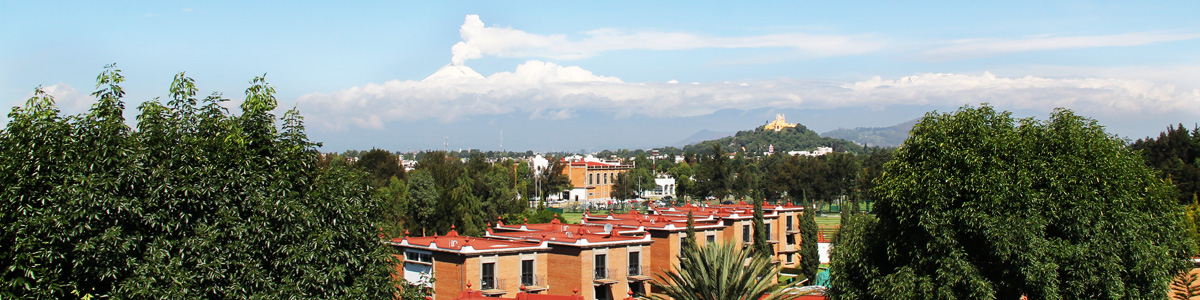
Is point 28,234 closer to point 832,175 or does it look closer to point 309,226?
point 309,226

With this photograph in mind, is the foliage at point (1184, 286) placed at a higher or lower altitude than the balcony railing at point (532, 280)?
higher

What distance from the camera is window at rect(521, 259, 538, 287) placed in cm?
3688

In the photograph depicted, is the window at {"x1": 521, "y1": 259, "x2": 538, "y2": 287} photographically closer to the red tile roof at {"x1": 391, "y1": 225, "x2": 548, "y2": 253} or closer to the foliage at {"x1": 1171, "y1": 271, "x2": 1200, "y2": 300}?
the red tile roof at {"x1": 391, "y1": 225, "x2": 548, "y2": 253}

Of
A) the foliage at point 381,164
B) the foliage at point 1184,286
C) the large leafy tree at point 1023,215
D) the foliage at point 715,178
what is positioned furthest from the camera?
the foliage at point 715,178

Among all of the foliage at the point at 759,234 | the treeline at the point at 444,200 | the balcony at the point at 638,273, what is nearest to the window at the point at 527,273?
the balcony at the point at 638,273

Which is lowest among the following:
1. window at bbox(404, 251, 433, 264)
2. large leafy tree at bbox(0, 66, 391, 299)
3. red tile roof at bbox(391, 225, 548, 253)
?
window at bbox(404, 251, 433, 264)

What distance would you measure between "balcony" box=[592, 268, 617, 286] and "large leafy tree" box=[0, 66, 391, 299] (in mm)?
22286

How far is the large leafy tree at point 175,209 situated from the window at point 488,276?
19539 mm

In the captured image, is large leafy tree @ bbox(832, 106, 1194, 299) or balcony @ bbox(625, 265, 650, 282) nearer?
large leafy tree @ bbox(832, 106, 1194, 299)

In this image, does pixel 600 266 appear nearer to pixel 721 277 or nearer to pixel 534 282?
pixel 534 282

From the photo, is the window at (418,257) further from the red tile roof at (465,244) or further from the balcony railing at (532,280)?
the balcony railing at (532,280)

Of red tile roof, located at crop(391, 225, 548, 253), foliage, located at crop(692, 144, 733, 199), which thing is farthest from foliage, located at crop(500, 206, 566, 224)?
foliage, located at crop(692, 144, 733, 199)

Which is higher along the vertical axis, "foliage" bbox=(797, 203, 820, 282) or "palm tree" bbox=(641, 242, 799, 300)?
"palm tree" bbox=(641, 242, 799, 300)

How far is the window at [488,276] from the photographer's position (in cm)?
3541
